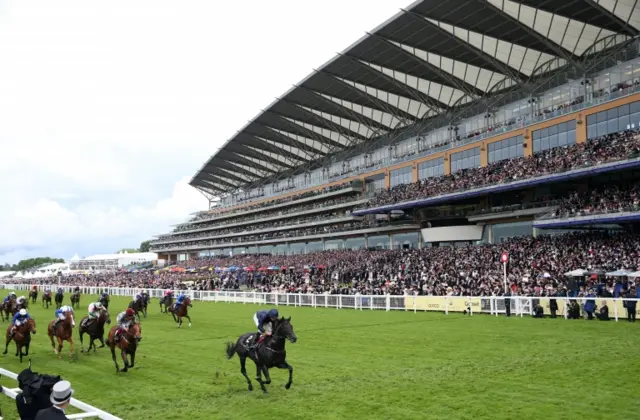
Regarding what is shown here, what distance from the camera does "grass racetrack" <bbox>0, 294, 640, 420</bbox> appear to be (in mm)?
8273

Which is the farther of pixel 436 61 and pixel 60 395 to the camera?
pixel 436 61

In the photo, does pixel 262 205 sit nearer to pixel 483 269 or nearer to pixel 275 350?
pixel 483 269

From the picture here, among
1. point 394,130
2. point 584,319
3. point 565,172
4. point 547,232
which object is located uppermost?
point 394,130

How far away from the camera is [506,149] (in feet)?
143

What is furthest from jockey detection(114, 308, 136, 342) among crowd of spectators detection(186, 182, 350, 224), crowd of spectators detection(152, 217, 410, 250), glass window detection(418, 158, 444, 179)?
crowd of spectators detection(186, 182, 350, 224)

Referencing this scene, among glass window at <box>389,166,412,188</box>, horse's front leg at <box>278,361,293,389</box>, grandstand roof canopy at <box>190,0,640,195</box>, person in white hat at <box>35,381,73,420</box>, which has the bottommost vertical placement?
horse's front leg at <box>278,361,293,389</box>

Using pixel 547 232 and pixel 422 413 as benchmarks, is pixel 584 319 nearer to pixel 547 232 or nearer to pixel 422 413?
pixel 422 413

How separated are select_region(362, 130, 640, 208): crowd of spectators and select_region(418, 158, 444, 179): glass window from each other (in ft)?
3.06

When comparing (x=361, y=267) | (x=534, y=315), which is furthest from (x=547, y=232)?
(x=534, y=315)

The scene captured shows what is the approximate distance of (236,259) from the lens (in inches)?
3100

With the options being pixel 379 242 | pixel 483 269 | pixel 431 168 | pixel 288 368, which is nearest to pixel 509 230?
pixel 483 269

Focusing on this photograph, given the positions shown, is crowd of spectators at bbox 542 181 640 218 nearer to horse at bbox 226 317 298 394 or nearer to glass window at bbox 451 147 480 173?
glass window at bbox 451 147 480 173

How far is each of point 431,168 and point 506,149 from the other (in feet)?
30.8

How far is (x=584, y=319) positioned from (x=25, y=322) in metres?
19.0
